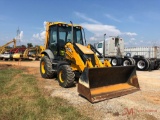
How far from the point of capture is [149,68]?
16672 mm

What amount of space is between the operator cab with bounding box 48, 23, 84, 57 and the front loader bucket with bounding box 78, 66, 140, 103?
2.87m

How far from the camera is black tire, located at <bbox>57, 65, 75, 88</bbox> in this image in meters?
7.66

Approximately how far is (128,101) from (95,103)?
1046 millimetres

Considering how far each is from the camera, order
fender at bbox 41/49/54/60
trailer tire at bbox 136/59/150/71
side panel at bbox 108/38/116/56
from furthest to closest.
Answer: side panel at bbox 108/38/116/56
trailer tire at bbox 136/59/150/71
fender at bbox 41/49/54/60

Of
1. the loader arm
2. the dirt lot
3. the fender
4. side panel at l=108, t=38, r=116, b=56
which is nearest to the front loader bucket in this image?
the dirt lot

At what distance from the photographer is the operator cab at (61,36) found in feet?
31.1

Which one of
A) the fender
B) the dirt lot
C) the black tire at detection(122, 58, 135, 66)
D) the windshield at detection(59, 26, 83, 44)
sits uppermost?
the windshield at detection(59, 26, 83, 44)

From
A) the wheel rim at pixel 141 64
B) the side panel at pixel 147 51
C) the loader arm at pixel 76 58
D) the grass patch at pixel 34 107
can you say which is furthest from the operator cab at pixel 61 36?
the side panel at pixel 147 51

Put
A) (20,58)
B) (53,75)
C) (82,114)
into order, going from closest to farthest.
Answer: (82,114) → (53,75) → (20,58)

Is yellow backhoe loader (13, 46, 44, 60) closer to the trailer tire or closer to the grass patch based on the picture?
the trailer tire

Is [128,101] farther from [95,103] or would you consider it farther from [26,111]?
[26,111]

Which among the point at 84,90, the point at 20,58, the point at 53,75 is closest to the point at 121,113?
the point at 84,90

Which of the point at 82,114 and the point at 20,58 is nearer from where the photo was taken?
the point at 82,114

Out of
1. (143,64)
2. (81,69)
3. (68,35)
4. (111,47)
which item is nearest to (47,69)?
(68,35)
